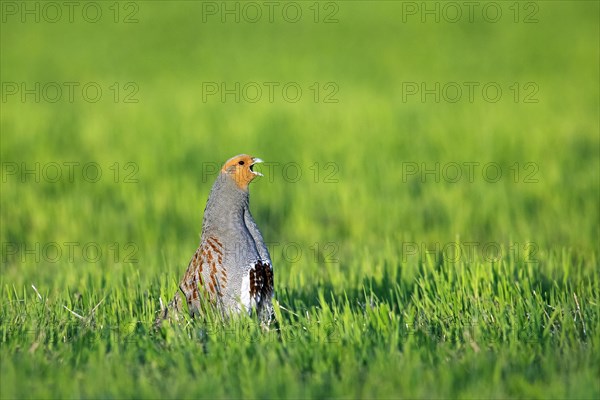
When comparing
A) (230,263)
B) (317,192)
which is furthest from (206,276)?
(317,192)

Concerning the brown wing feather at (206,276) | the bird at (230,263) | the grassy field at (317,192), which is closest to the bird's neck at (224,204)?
the bird at (230,263)

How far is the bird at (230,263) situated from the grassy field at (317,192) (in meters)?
0.13

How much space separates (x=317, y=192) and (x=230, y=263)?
21.5 ft

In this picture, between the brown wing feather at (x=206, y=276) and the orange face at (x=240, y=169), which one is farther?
the orange face at (x=240, y=169)

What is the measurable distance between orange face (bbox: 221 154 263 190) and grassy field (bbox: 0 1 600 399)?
777mm

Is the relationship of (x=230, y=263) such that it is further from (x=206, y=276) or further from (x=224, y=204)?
(x=224, y=204)

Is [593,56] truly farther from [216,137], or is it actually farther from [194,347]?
[194,347]

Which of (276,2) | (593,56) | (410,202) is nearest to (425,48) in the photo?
(593,56)

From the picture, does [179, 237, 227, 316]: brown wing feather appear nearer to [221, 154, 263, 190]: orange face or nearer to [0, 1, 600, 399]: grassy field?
[0, 1, 600, 399]: grassy field

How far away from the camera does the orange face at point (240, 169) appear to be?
5457mm

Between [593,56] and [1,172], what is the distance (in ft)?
50.0

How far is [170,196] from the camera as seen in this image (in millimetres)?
11664

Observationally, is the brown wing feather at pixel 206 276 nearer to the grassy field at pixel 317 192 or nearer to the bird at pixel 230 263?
the bird at pixel 230 263

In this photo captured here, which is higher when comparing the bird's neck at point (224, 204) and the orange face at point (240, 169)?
the orange face at point (240, 169)
